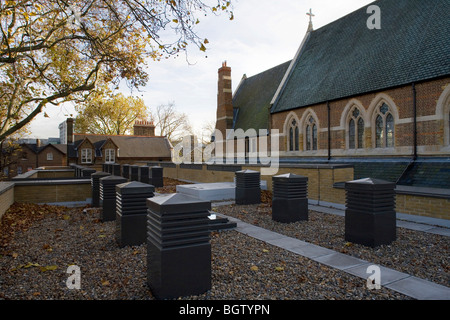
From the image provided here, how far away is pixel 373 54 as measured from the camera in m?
18.6

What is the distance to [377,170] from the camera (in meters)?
15.3

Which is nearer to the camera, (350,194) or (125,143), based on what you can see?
(350,194)

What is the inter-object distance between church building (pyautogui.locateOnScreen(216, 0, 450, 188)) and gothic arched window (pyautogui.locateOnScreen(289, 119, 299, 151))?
8 centimetres

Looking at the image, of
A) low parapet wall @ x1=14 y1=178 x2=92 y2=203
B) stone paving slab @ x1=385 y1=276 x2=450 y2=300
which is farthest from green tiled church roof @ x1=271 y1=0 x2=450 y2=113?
low parapet wall @ x1=14 y1=178 x2=92 y2=203

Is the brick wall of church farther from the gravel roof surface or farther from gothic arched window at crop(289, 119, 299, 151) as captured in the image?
the gravel roof surface

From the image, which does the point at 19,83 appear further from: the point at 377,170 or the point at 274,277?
the point at 377,170

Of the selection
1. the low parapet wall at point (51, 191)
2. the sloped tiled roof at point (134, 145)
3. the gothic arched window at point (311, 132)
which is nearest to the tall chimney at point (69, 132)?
the sloped tiled roof at point (134, 145)

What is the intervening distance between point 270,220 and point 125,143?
3763cm

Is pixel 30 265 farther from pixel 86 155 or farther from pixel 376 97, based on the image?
pixel 86 155

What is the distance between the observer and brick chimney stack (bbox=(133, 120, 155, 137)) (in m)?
46.9

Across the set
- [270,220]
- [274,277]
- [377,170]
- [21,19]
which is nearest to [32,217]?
[21,19]

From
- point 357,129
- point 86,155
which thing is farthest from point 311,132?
point 86,155

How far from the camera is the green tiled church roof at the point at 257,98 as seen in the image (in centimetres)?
2856

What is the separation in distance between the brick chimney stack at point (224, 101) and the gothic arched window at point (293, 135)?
10.5 meters
